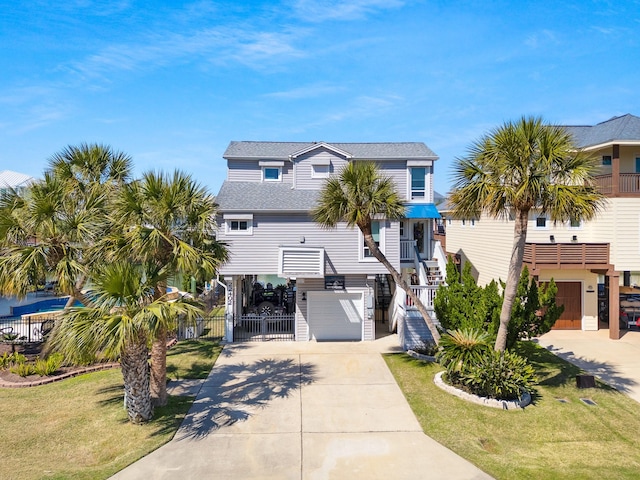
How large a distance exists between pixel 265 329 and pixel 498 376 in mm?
10193

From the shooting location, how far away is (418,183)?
70.3 feet

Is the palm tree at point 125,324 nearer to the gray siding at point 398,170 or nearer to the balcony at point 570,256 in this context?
the gray siding at point 398,170

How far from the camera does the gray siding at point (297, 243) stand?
18250 mm

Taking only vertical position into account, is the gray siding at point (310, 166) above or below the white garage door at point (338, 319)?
above

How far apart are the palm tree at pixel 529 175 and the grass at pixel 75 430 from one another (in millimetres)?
10123

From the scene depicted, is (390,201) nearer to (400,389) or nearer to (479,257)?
(400,389)

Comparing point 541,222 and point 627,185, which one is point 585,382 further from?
point 627,185

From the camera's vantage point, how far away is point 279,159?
69.1 ft

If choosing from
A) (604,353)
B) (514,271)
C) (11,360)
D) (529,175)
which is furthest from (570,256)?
(11,360)

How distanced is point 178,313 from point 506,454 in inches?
312

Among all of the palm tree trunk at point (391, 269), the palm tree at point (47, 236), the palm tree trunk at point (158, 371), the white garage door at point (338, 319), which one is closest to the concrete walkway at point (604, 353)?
the palm tree trunk at point (391, 269)

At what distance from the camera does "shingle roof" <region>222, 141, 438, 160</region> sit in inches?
828

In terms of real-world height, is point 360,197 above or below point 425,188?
below

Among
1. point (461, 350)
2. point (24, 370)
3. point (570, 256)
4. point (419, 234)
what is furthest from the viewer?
point (419, 234)
